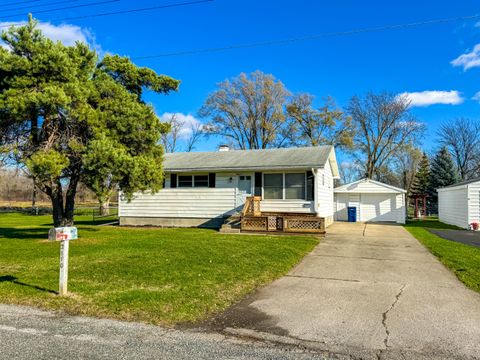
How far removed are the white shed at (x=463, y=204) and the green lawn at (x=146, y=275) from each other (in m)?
12.8

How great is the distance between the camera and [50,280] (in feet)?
21.3

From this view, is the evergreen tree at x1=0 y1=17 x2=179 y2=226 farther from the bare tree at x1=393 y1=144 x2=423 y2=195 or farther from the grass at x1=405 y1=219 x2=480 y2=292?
the bare tree at x1=393 y1=144 x2=423 y2=195

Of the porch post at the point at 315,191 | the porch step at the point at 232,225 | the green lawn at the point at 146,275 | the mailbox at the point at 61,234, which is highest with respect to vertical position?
the porch post at the point at 315,191

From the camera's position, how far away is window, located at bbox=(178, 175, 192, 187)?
18.7 meters

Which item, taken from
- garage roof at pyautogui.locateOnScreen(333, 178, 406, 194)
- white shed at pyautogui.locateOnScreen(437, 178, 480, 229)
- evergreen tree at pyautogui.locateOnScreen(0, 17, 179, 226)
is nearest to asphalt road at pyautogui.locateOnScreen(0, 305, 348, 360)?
evergreen tree at pyautogui.locateOnScreen(0, 17, 179, 226)

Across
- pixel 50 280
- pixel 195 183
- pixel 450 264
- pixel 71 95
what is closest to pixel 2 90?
pixel 71 95

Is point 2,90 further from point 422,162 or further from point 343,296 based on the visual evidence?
point 422,162

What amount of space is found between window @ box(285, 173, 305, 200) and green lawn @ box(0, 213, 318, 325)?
17.1ft

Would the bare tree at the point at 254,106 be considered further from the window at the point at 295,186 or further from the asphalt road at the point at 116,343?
the asphalt road at the point at 116,343

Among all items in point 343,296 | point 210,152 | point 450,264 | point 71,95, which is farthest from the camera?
point 210,152

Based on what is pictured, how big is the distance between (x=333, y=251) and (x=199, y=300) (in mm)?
6292

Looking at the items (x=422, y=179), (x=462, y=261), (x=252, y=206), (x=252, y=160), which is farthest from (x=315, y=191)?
(x=422, y=179)

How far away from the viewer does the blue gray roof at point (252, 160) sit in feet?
54.1

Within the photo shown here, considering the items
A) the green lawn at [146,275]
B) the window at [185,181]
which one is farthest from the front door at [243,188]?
the green lawn at [146,275]
